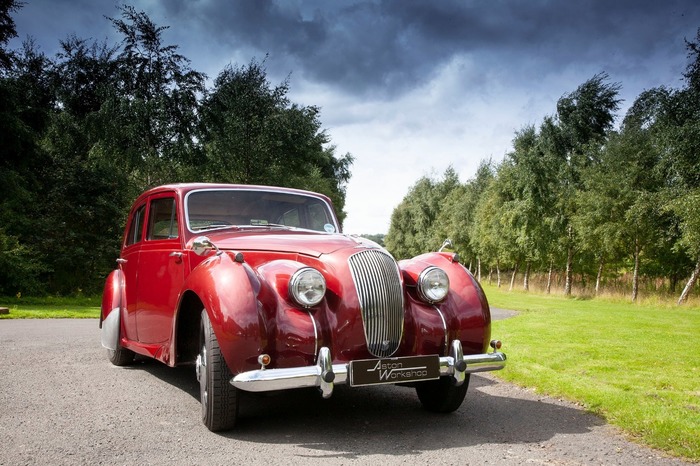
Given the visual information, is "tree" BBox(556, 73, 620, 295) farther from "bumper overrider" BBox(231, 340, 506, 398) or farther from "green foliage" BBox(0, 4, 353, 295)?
"bumper overrider" BBox(231, 340, 506, 398)

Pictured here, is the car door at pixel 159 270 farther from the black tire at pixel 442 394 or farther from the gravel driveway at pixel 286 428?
the black tire at pixel 442 394

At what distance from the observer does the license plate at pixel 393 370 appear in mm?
3967

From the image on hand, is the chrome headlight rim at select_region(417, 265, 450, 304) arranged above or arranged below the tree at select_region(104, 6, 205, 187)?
below

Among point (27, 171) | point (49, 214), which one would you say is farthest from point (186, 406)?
point (49, 214)

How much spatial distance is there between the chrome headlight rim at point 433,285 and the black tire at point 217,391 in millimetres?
1675

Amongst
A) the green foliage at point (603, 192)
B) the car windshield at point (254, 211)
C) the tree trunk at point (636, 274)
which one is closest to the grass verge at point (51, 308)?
the car windshield at point (254, 211)

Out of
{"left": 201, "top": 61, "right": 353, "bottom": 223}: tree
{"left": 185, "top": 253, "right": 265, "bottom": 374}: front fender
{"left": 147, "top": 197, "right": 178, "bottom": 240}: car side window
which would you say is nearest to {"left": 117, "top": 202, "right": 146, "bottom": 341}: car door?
{"left": 147, "top": 197, "right": 178, "bottom": 240}: car side window

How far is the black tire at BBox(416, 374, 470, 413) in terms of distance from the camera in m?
4.80

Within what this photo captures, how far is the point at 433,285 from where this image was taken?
4.69 m

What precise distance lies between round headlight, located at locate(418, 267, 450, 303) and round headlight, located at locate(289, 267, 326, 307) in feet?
3.08

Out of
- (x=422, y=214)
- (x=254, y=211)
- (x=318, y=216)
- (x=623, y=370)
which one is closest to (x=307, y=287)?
(x=254, y=211)

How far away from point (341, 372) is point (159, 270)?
263cm

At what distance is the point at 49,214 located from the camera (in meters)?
22.5

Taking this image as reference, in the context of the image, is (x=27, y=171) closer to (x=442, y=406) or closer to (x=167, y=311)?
(x=167, y=311)
